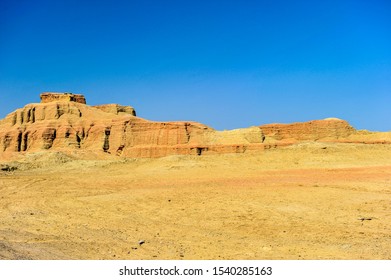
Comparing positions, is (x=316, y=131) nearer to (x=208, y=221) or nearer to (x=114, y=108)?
(x=114, y=108)

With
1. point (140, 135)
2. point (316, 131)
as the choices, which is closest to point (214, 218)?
point (140, 135)

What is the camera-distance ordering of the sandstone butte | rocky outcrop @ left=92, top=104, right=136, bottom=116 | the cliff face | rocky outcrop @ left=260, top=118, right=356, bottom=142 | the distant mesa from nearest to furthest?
the sandstone butte < the cliff face < rocky outcrop @ left=260, top=118, right=356, bottom=142 < the distant mesa < rocky outcrop @ left=92, top=104, right=136, bottom=116

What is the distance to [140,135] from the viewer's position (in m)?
55.3

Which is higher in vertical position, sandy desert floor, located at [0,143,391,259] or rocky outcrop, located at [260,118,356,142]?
rocky outcrop, located at [260,118,356,142]

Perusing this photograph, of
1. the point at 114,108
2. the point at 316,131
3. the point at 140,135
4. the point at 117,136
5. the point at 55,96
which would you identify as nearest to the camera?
the point at 140,135

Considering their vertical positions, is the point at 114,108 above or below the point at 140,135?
above

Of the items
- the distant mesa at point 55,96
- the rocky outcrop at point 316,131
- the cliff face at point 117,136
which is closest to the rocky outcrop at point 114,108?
the distant mesa at point 55,96

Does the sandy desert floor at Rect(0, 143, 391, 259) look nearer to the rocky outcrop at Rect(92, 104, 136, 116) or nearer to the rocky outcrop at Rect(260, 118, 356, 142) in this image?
the rocky outcrop at Rect(260, 118, 356, 142)

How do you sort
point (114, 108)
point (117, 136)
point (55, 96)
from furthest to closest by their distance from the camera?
point (114, 108) < point (55, 96) < point (117, 136)

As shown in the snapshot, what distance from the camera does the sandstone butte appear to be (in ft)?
171

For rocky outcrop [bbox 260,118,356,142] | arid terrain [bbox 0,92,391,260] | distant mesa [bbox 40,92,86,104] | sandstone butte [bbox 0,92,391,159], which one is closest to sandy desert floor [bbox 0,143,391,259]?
arid terrain [bbox 0,92,391,260]

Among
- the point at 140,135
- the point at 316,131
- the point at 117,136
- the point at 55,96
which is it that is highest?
the point at 55,96
